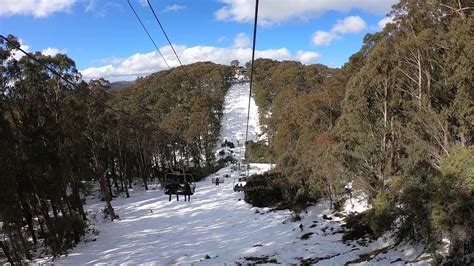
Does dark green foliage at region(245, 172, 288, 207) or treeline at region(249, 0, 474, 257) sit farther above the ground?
treeline at region(249, 0, 474, 257)

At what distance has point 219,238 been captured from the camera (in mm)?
26422

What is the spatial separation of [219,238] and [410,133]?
1345 cm

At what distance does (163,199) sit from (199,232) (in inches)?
671

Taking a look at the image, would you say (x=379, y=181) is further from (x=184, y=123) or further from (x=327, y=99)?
(x=184, y=123)

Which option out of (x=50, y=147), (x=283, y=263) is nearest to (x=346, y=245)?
(x=283, y=263)

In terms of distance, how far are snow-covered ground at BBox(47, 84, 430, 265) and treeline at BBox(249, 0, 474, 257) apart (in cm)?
194

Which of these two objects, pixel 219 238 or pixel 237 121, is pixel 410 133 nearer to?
pixel 219 238

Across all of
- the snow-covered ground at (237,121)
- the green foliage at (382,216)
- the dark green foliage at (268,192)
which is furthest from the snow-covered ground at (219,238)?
the snow-covered ground at (237,121)

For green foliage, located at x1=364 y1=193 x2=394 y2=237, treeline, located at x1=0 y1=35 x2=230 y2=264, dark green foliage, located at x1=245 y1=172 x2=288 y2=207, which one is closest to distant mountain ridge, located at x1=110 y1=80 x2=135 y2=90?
treeline, located at x1=0 y1=35 x2=230 y2=264

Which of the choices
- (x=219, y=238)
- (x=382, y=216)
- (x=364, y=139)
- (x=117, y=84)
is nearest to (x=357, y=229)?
(x=382, y=216)

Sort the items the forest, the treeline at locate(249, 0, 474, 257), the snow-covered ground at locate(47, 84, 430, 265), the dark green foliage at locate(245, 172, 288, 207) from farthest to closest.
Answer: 1. the dark green foliage at locate(245, 172, 288, 207)
2. the snow-covered ground at locate(47, 84, 430, 265)
3. the forest
4. the treeline at locate(249, 0, 474, 257)

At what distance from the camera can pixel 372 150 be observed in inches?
921

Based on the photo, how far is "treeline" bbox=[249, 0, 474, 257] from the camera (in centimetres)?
1234

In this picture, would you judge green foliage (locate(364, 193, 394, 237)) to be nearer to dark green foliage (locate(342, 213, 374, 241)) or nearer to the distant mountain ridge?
dark green foliage (locate(342, 213, 374, 241))
